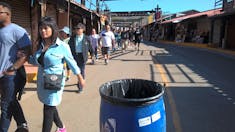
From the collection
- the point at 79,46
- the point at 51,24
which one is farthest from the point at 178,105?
the point at 51,24

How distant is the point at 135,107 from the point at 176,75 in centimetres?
771

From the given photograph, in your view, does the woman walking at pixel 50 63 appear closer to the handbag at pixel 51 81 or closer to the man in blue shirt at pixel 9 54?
the handbag at pixel 51 81

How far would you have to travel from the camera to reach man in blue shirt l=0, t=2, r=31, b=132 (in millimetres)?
3658

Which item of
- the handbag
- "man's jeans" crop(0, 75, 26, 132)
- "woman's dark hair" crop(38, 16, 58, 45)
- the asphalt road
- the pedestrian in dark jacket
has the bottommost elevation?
the asphalt road

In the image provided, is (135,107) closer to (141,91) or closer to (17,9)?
(141,91)

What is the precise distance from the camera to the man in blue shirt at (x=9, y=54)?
3.66 metres

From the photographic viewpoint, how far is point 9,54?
3701mm

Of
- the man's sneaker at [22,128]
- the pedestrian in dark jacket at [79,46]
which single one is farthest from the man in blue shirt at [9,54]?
the pedestrian in dark jacket at [79,46]

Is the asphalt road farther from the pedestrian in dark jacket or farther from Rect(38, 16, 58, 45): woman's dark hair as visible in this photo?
Rect(38, 16, 58, 45): woman's dark hair

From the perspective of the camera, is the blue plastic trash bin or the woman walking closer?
the blue plastic trash bin

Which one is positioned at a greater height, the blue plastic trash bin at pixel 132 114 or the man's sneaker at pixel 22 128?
the blue plastic trash bin at pixel 132 114

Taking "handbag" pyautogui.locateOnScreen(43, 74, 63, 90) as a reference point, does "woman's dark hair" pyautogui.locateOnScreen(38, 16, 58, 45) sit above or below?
above

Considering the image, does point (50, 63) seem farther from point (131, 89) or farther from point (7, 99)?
point (131, 89)

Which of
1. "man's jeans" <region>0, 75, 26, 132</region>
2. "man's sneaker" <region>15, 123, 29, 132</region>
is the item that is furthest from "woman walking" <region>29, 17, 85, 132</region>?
"man's sneaker" <region>15, 123, 29, 132</region>
